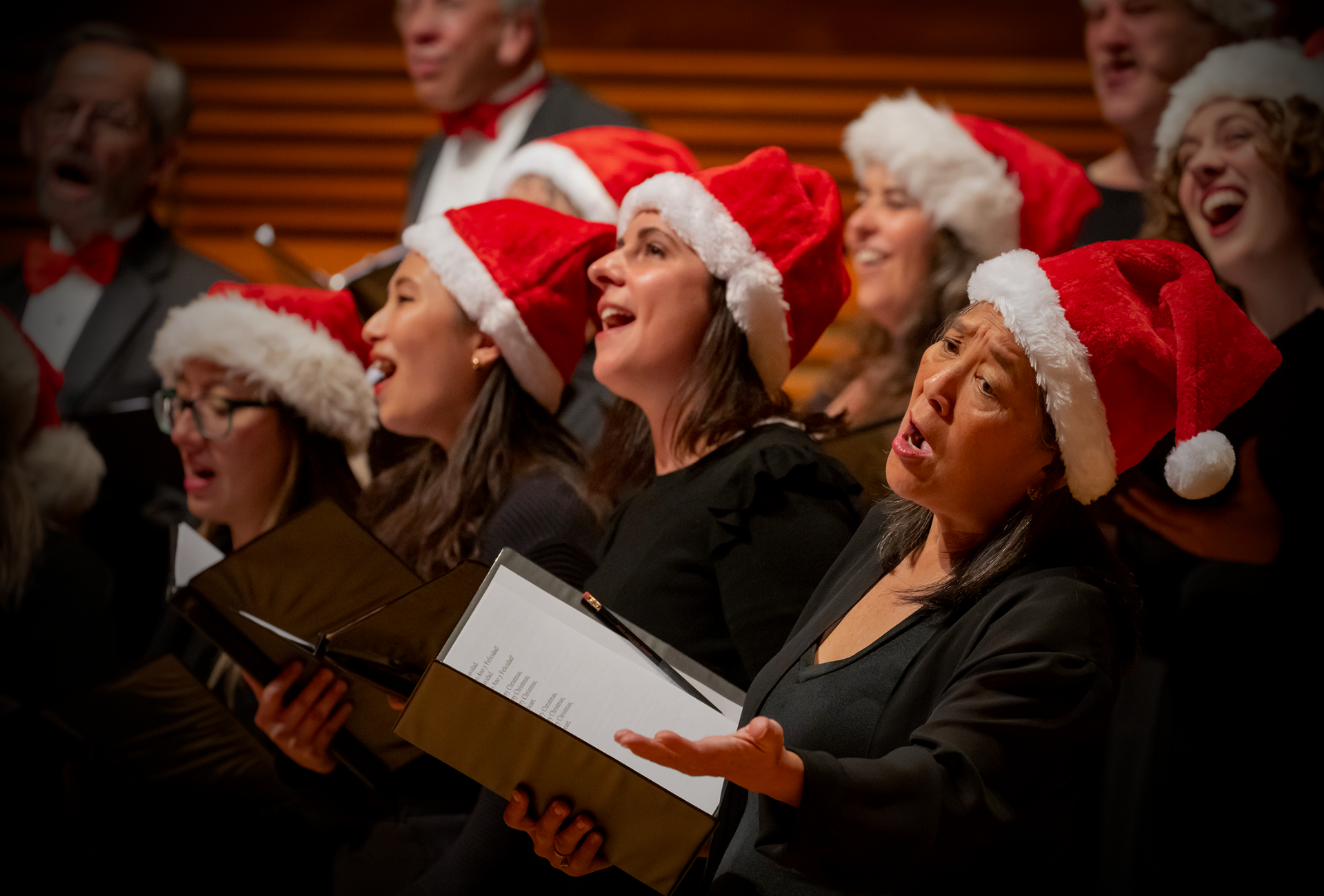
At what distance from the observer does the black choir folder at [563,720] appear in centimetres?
140

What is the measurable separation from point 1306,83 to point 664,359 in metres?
1.25

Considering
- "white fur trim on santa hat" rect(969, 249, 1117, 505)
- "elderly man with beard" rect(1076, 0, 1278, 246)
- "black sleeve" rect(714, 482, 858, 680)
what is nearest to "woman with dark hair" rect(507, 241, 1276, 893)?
"white fur trim on santa hat" rect(969, 249, 1117, 505)

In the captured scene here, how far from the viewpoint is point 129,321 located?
3340 mm

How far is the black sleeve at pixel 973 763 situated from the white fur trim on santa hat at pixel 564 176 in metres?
1.52

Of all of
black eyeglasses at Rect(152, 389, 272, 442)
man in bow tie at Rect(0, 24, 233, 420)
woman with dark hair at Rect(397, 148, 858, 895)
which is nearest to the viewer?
woman with dark hair at Rect(397, 148, 858, 895)

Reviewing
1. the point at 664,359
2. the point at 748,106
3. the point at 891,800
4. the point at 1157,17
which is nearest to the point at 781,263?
the point at 664,359

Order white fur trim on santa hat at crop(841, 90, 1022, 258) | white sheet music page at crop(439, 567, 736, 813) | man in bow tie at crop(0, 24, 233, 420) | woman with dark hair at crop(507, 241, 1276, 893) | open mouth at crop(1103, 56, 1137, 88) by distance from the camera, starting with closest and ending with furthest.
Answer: woman with dark hair at crop(507, 241, 1276, 893) → white sheet music page at crop(439, 567, 736, 813) → white fur trim on santa hat at crop(841, 90, 1022, 258) → open mouth at crop(1103, 56, 1137, 88) → man in bow tie at crop(0, 24, 233, 420)

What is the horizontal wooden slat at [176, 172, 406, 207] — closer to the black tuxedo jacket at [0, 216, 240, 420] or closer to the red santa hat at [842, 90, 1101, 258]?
the black tuxedo jacket at [0, 216, 240, 420]

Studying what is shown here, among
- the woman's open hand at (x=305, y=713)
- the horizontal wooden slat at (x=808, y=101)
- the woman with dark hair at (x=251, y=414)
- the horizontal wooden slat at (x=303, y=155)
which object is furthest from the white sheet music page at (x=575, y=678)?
the horizontal wooden slat at (x=303, y=155)

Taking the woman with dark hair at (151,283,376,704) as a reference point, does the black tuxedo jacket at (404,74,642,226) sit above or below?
above

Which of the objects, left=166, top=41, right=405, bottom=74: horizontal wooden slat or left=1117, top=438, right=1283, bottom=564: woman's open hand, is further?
left=166, top=41, right=405, bottom=74: horizontal wooden slat

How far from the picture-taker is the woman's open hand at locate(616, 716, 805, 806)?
3.62ft

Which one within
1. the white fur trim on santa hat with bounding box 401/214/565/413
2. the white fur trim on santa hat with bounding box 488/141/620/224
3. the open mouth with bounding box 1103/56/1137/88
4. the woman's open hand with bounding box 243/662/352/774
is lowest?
the woman's open hand with bounding box 243/662/352/774

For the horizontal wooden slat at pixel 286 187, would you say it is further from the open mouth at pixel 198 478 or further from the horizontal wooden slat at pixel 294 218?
the open mouth at pixel 198 478
